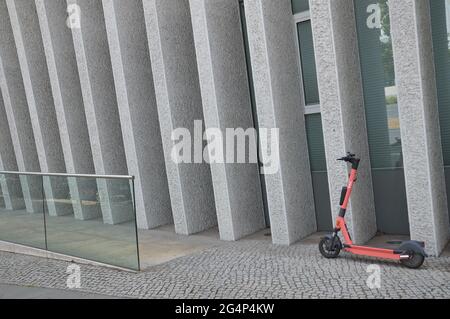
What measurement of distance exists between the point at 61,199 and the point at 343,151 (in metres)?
4.74

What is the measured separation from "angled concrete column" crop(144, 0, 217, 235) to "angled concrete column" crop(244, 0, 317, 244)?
6.88 feet

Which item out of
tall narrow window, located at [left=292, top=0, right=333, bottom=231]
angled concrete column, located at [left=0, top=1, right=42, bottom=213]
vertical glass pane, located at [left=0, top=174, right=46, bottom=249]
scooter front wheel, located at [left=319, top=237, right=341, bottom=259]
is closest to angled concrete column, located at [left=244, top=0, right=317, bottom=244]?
tall narrow window, located at [left=292, top=0, right=333, bottom=231]

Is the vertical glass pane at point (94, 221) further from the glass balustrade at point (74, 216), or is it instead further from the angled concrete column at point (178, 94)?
the angled concrete column at point (178, 94)

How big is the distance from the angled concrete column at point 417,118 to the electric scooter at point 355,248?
684mm

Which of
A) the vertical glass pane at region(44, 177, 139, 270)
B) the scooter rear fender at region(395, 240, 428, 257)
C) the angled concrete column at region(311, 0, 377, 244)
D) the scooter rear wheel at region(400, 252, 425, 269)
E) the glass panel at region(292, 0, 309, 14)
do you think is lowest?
the scooter rear wheel at region(400, 252, 425, 269)

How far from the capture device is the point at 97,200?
7609 mm

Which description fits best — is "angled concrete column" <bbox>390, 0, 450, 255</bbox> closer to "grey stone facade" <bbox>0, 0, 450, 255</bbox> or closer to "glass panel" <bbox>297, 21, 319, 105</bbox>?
"grey stone facade" <bbox>0, 0, 450, 255</bbox>

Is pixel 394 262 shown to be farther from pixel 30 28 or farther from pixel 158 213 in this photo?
pixel 30 28

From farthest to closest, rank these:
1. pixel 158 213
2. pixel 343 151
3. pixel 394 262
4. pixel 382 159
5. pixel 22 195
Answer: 1. pixel 158 213
2. pixel 22 195
3. pixel 382 159
4. pixel 343 151
5. pixel 394 262

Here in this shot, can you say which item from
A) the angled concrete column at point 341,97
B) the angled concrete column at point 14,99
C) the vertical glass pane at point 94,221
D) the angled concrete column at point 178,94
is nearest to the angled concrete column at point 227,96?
the angled concrete column at point 178,94

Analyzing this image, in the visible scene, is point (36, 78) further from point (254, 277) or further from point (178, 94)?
point (254, 277)

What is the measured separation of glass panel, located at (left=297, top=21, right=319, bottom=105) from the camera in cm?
834

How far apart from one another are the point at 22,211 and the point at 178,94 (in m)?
3.66

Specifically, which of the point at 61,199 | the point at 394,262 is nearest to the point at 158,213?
the point at 61,199
